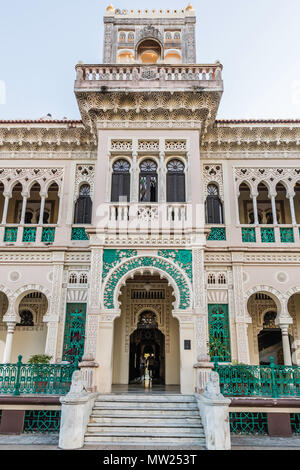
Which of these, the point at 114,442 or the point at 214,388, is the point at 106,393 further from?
the point at 214,388

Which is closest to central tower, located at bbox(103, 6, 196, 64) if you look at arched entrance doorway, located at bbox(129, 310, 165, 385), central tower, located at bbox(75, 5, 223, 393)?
central tower, located at bbox(75, 5, 223, 393)

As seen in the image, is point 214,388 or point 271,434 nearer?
point 214,388

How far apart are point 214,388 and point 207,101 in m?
8.06

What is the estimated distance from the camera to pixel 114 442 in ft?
22.4

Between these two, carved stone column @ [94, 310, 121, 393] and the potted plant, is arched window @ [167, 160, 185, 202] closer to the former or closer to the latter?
carved stone column @ [94, 310, 121, 393]

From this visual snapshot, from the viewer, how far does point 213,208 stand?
12.1 meters

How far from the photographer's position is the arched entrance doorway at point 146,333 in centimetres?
1166

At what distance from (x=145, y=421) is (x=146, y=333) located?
5.53 metres

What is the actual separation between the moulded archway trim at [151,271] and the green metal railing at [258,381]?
1916mm

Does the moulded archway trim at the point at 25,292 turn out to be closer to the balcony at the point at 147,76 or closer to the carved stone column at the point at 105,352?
the carved stone column at the point at 105,352

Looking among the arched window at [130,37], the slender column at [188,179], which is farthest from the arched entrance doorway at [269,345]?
the arched window at [130,37]

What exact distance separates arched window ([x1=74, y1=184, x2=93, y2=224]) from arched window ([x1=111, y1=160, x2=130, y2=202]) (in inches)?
69.2

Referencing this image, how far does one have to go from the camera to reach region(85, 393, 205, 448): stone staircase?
22.5 feet

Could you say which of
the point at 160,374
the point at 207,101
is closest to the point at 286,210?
the point at 207,101
